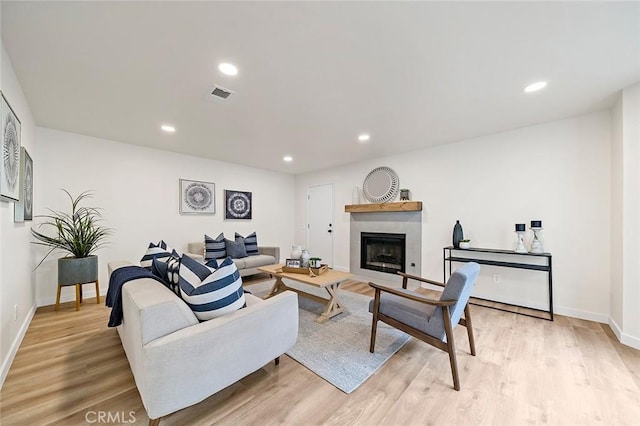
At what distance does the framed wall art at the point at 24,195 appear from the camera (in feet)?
7.02

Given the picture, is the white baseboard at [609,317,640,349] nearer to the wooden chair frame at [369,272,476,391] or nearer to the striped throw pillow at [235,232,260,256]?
the wooden chair frame at [369,272,476,391]

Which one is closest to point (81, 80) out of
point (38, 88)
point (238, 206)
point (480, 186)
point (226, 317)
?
point (38, 88)

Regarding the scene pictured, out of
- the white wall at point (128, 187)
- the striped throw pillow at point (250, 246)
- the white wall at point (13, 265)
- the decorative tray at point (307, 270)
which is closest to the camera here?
the white wall at point (13, 265)

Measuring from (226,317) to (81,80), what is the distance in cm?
241

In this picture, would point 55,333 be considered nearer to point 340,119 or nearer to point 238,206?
point 238,206

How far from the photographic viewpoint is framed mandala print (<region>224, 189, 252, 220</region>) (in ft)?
16.4

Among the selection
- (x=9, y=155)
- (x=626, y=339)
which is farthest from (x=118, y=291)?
(x=626, y=339)

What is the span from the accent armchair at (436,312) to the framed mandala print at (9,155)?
9.62 feet

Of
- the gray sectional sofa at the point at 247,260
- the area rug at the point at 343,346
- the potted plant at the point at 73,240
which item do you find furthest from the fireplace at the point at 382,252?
the potted plant at the point at 73,240

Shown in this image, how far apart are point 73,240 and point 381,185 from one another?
4616 mm

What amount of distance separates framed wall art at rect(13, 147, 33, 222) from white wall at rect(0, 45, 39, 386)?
0.09 metres

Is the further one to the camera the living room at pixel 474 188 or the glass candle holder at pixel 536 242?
the glass candle holder at pixel 536 242

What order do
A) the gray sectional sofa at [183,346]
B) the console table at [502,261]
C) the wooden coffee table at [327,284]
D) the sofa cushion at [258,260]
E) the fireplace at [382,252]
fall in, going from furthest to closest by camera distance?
the fireplace at [382,252]
the sofa cushion at [258,260]
the console table at [502,261]
the wooden coffee table at [327,284]
the gray sectional sofa at [183,346]

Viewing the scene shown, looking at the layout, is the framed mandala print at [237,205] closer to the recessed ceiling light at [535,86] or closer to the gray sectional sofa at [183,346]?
the gray sectional sofa at [183,346]
